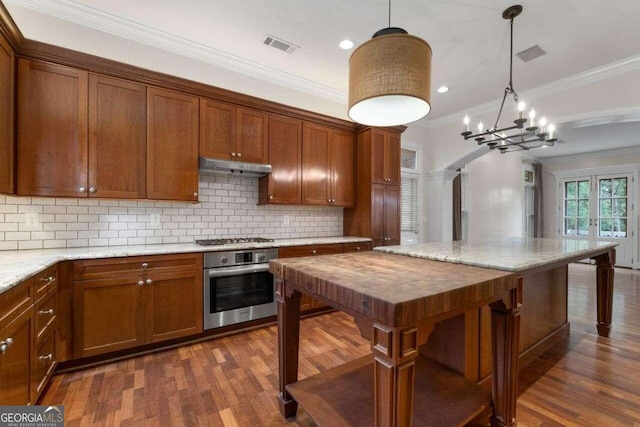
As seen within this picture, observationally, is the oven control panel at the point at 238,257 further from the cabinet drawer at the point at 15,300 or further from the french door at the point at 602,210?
the french door at the point at 602,210

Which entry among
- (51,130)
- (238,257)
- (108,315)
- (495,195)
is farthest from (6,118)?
(495,195)

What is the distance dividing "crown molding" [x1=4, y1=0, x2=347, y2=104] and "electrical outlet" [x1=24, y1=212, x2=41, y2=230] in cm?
179

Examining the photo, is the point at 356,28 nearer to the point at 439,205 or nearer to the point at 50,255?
the point at 50,255

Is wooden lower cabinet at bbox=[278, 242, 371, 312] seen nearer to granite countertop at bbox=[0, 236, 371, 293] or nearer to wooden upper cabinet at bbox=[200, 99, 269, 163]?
granite countertop at bbox=[0, 236, 371, 293]

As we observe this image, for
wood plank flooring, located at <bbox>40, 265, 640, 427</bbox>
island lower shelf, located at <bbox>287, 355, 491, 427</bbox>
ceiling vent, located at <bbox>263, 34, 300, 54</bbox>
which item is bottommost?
wood plank flooring, located at <bbox>40, 265, 640, 427</bbox>

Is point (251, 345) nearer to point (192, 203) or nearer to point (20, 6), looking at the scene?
point (192, 203)

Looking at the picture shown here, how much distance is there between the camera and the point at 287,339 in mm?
1696

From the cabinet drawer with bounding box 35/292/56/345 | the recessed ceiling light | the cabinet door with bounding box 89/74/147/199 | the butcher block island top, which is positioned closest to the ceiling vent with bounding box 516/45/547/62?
the recessed ceiling light

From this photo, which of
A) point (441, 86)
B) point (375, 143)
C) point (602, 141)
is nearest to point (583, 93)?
point (441, 86)

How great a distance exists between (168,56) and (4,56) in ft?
4.40

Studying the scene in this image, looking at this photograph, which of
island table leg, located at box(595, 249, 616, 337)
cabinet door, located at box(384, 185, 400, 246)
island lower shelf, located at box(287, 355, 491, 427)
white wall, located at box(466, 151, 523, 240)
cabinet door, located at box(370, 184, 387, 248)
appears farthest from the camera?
white wall, located at box(466, 151, 523, 240)

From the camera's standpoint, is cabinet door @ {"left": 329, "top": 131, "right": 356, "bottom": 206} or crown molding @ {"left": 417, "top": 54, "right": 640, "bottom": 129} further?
cabinet door @ {"left": 329, "top": 131, "right": 356, "bottom": 206}

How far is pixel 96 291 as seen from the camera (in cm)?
226

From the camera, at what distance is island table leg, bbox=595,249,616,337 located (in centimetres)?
286
